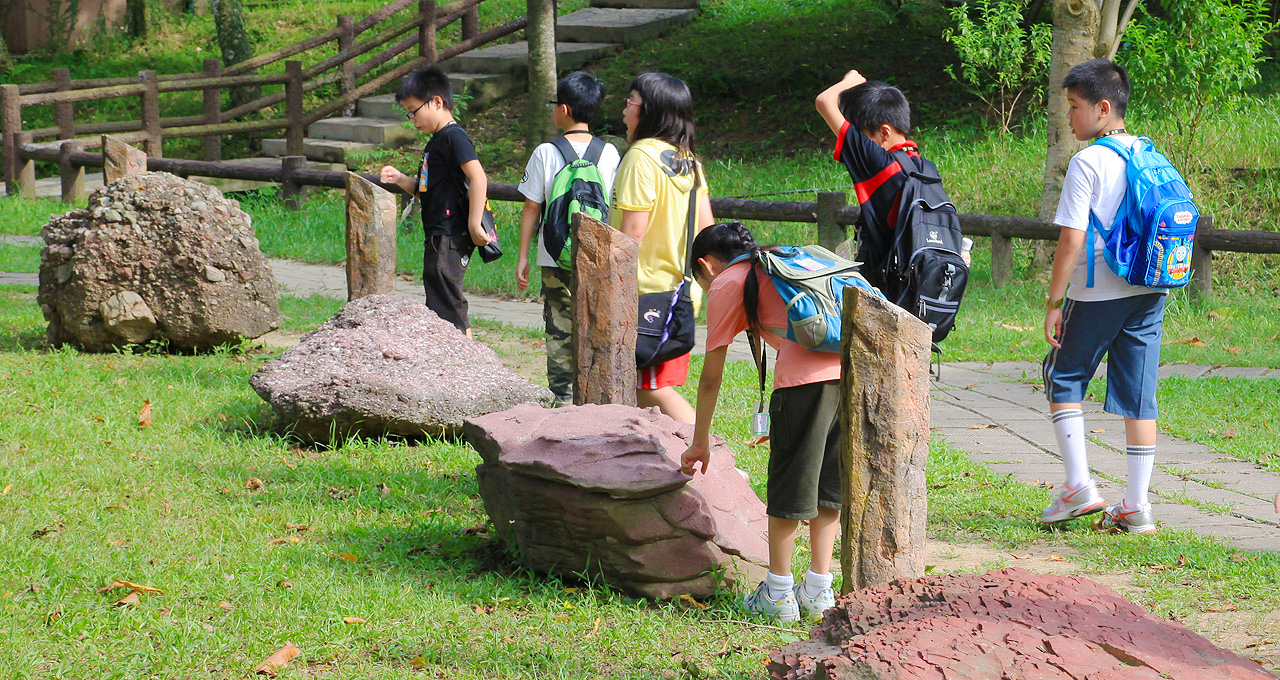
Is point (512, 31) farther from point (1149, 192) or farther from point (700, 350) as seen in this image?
point (1149, 192)

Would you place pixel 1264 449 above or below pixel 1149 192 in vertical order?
below

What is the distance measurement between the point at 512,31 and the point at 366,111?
252 centimetres

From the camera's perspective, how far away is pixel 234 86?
48.1 ft

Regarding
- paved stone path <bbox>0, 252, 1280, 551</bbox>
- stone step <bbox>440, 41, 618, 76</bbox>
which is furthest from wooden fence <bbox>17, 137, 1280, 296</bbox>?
stone step <bbox>440, 41, 618, 76</bbox>

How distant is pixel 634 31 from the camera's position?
55.4 ft

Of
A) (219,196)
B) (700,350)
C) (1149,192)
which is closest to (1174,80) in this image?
(700,350)

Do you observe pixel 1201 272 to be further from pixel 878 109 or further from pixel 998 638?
pixel 998 638

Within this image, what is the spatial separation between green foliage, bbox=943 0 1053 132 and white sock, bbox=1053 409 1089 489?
8142mm

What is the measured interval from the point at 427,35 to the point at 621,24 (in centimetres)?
305

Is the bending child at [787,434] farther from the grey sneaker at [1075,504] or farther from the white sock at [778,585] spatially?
the grey sneaker at [1075,504]

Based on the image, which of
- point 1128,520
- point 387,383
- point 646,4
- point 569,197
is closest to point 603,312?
point 569,197

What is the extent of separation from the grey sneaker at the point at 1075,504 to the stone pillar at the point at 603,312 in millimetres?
1759

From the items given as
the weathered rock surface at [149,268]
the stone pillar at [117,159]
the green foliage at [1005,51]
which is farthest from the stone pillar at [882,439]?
the green foliage at [1005,51]

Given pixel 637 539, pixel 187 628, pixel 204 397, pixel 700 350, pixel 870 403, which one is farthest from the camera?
pixel 700 350
